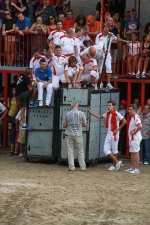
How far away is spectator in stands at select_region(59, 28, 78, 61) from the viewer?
20.6 m

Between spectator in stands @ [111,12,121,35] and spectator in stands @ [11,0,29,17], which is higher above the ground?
spectator in stands @ [11,0,29,17]

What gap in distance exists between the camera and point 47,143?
67.5 ft

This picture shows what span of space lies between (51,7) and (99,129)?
178 inches

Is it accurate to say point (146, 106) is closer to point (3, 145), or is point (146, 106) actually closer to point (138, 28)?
point (138, 28)

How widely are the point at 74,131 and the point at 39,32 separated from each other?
4.20 meters

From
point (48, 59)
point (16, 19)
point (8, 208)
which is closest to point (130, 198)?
point (8, 208)

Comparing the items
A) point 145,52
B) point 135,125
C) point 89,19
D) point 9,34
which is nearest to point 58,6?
point 89,19

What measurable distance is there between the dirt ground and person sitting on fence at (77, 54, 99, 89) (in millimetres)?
2262

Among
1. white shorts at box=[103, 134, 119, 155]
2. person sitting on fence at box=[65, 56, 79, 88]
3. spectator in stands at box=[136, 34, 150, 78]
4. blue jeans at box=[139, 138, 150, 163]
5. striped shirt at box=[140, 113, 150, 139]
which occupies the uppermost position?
spectator in stands at box=[136, 34, 150, 78]

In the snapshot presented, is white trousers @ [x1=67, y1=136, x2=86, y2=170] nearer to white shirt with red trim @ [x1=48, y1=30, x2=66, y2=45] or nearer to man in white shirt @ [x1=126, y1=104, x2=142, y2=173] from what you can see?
man in white shirt @ [x1=126, y1=104, x2=142, y2=173]

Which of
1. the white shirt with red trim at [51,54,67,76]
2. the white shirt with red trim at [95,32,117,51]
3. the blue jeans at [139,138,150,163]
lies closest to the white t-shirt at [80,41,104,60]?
the white shirt with red trim at [95,32,117,51]

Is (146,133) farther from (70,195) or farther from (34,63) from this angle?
(70,195)

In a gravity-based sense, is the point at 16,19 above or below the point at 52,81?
above

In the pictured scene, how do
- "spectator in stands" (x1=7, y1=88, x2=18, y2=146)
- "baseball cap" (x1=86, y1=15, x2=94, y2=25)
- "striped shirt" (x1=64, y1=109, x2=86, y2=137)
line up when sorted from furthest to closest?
"baseball cap" (x1=86, y1=15, x2=94, y2=25) → "spectator in stands" (x1=7, y1=88, x2=18, y2=146) → "striped shirt" (x1=64, y1=109, x2=86, y2=137)
